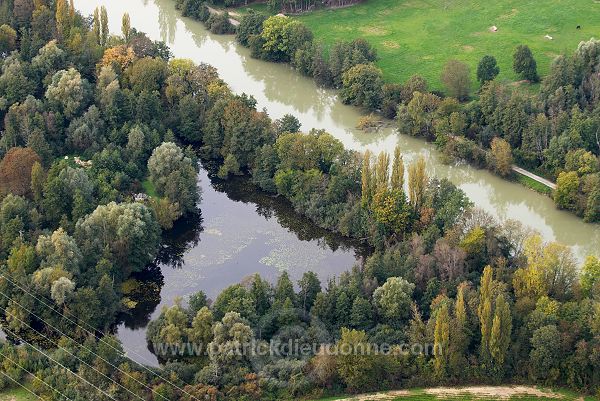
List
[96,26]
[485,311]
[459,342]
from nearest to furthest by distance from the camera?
1. [485,311]
2. [459,342]
3. [96,26]

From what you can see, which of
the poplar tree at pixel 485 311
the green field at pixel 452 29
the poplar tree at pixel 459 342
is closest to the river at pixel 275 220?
the green field at pixel 452 29

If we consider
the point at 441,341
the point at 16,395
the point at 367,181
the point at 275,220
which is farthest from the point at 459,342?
the point at 16,395

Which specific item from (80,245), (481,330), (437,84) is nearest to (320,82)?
(437,84)

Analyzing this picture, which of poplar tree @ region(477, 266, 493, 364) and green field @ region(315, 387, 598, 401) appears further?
poplar tree @ region(477, 266, 493, 364)

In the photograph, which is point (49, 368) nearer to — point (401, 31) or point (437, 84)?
point (437, 84)

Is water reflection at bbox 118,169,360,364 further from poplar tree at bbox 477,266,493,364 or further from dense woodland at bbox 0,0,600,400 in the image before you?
poplar tree at bbox 477,266,493,364

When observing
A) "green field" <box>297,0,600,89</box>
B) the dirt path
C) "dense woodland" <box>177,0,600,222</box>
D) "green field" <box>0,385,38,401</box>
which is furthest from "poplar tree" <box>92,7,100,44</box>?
"green field" <box>0,385,38,401</box>

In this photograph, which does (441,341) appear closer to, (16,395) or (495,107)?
(16,395)
